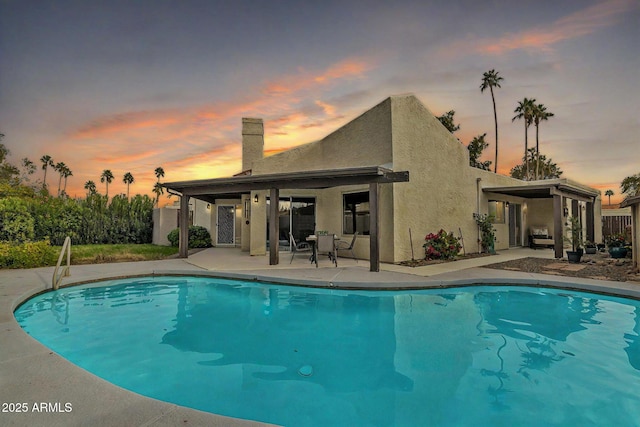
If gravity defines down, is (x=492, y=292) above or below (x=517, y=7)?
below

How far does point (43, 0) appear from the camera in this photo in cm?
892

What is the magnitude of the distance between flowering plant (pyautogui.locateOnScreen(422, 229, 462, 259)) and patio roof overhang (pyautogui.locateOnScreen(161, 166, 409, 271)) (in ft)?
10.4

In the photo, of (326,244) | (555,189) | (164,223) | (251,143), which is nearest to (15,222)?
(164,223)

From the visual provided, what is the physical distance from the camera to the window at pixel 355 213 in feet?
35.7

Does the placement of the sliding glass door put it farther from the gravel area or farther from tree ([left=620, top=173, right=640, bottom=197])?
tree ([left=620, top=173, right=640, bottom=197])

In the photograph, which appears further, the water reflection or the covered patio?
the covered patio

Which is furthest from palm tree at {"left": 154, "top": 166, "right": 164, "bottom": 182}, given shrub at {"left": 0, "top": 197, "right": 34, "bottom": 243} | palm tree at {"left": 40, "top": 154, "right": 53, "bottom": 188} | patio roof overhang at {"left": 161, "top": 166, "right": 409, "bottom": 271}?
patio roof overhang at {"left": 161, "top": 166, "right": 409, "bottom": 271}

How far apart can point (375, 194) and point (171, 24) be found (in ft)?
28.0

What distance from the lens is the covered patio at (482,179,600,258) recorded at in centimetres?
1123

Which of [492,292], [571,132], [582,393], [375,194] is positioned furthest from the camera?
[571,132]

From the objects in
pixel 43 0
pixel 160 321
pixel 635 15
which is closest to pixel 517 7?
pixel 635 15

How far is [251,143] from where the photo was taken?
14.2m

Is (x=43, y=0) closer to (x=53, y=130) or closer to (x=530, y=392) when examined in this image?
(x=53, y=130)

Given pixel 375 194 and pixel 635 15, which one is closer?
pixel 375 194
